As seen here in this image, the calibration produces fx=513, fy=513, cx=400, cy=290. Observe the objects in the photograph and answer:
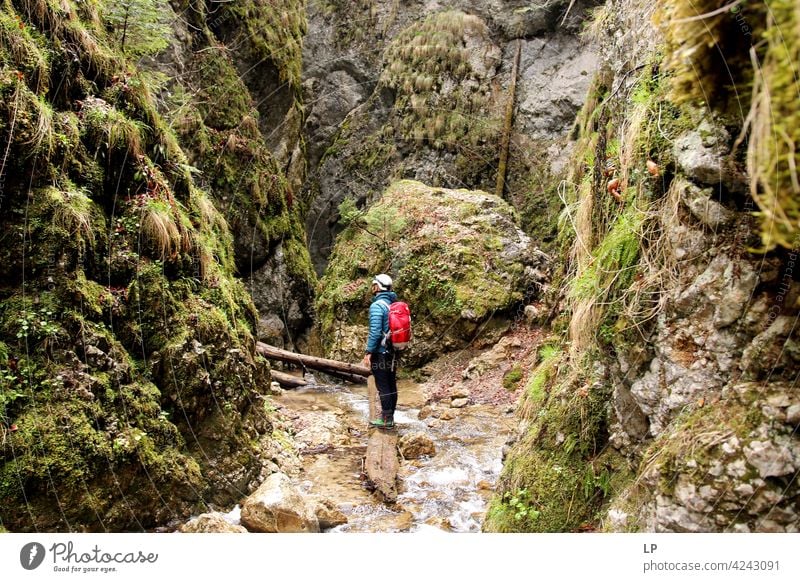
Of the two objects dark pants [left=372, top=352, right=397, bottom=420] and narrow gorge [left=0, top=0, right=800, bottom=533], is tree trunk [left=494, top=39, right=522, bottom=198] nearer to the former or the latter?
narrow gorge [left=0, top=0, right=800, bottom=533]

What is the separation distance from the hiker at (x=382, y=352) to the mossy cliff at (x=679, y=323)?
286 cm

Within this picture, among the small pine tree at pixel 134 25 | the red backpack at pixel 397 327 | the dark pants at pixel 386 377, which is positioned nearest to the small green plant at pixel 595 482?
the red backpack at pixel 397 327

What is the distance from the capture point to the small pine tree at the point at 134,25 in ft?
17.3

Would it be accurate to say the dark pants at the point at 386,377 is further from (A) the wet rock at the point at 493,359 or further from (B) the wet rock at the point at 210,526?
(A) the wet rock at the point at 493,359

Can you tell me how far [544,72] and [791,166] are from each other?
15.6 meters

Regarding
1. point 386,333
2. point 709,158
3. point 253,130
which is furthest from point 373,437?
point 253,130

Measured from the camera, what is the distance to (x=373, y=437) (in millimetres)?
6203

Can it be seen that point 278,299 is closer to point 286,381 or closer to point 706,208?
point 286,381

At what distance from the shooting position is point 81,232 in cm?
386

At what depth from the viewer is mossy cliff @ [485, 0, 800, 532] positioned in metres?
1.93

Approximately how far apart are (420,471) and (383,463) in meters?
0.45

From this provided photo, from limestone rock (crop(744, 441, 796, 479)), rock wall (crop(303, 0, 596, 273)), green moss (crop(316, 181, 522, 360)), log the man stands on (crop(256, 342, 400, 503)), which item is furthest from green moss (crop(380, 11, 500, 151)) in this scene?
limestone rock (crop(744, 441, 796, 479))
